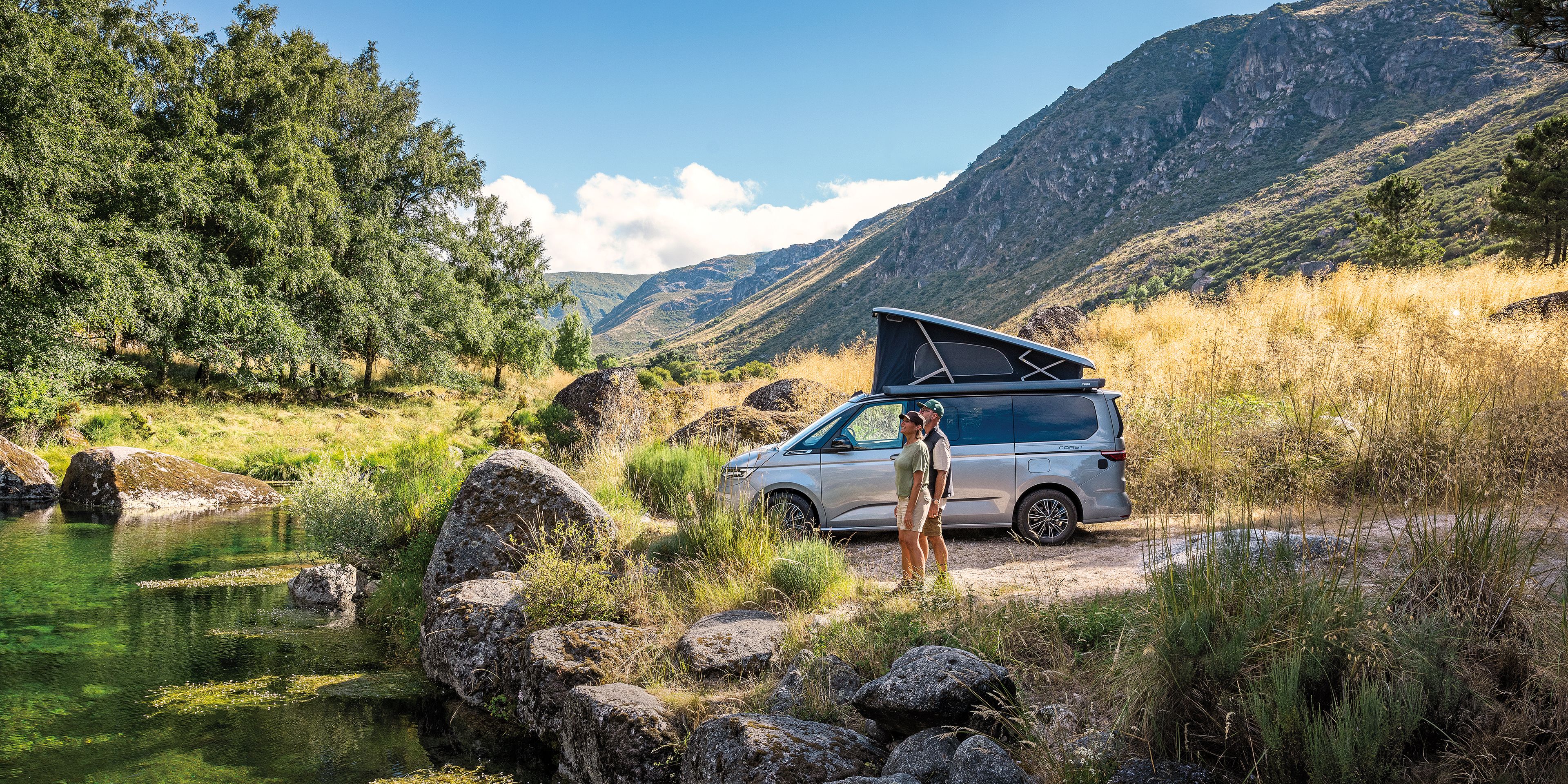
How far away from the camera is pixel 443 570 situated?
30.3ft

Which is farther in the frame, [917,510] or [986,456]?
[986,456]

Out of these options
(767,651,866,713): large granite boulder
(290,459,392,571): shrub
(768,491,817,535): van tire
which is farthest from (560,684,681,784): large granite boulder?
(290,459,392,571): shrub

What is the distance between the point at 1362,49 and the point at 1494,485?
11671 cm

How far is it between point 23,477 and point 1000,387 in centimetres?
2386

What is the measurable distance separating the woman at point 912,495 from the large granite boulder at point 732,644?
52.1 inches

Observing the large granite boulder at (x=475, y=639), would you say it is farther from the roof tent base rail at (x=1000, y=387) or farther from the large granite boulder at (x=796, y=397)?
the large granite boulder at (x=796, y=397)

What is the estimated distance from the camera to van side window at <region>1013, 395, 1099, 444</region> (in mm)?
9422

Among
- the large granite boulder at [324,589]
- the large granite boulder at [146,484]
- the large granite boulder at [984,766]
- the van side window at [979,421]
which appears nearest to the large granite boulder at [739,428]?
the van side window at [979,421]

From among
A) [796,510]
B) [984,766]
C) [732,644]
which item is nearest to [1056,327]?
[796,510]

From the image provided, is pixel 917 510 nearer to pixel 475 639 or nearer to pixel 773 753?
pixel 773 753

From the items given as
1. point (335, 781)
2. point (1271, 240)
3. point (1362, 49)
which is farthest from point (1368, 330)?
point (1362, 49)

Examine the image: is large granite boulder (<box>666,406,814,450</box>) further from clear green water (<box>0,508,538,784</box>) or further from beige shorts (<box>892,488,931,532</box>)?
beige shorts (<box>892,488,931,532</box>)

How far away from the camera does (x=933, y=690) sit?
4.83 m

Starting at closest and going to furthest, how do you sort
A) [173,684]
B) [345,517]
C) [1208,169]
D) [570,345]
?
[173,684] < [345,517] < [570,345] < [1208,169]
